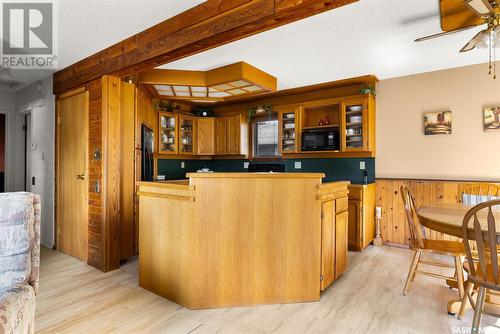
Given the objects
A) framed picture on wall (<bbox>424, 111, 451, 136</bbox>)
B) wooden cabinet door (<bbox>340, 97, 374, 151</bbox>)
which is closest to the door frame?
wooden cabinet door (<bbox>340, 97, 374, 151</bbox>)

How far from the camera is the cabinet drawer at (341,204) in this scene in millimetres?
2699

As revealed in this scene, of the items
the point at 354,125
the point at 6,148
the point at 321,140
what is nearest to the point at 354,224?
the point at 321,140

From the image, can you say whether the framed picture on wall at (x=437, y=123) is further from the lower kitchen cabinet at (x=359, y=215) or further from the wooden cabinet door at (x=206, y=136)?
the wooden cabinet door at (x=206, y=136)

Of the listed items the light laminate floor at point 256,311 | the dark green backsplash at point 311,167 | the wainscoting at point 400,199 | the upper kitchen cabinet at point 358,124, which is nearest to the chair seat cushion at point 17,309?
the light laminate floor at point 256,311

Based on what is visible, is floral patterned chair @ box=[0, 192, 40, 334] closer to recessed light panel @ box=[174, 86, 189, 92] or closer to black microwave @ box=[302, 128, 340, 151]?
recessed light panel @ box=[174, 86, 189, 92]

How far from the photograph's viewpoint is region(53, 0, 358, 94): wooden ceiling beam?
1883mm

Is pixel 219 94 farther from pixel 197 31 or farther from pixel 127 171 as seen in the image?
pixel 197 31

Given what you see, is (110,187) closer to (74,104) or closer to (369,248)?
(74,104)

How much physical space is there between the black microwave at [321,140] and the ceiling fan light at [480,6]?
250 cm

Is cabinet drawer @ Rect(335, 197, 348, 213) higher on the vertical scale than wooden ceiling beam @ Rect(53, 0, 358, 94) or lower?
lower

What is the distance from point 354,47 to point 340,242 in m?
2.10

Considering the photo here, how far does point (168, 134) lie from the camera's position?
504 centimetres

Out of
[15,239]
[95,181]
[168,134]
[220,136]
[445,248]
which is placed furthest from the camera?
[220,136]

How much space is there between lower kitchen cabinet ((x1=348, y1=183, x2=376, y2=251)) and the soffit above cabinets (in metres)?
1.95
